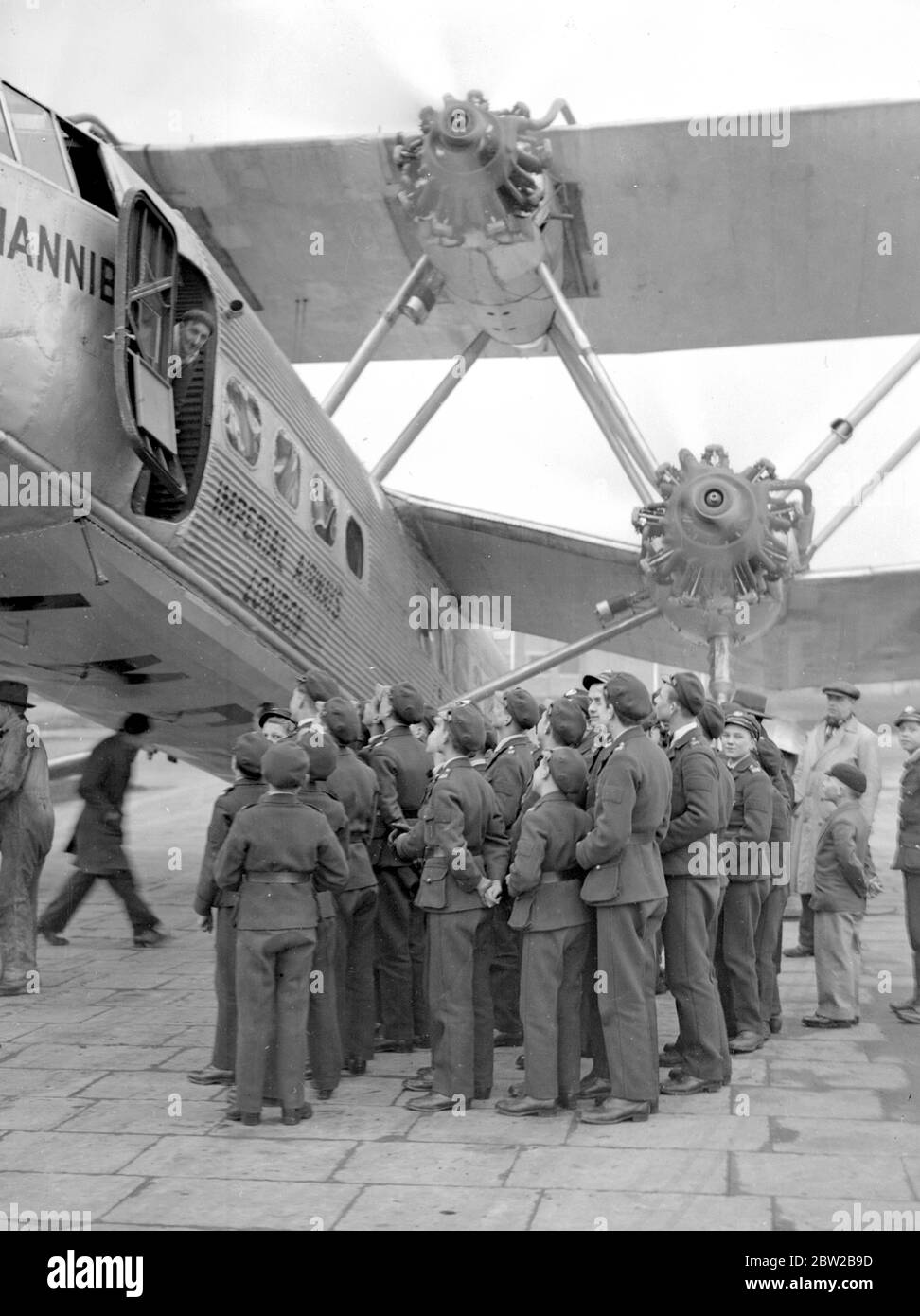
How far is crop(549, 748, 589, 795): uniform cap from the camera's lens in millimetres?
5746

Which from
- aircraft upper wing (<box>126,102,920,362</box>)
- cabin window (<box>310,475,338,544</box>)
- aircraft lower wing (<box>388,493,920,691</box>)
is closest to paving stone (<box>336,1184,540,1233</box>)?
cabin window (<box>310,475,338,544</box>)

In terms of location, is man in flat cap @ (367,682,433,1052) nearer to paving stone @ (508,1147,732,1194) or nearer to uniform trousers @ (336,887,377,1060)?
uniform trousers @ (336,887,377,1060)

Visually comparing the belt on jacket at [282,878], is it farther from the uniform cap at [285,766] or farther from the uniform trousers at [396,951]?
the uniform trousers at [396,951]

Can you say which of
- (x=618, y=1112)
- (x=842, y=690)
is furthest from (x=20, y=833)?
(x=842, y=690)

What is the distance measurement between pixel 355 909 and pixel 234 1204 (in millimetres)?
2141

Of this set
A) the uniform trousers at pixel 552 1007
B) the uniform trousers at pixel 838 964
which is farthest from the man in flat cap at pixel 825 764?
the uniform trousers at pixel 552 1007

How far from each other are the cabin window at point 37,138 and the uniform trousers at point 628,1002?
15.7 ft

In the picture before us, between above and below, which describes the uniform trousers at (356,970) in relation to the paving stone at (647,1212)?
above

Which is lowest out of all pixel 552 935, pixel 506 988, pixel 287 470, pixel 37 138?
pixel 506 988

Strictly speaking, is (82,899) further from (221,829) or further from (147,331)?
(147,331)

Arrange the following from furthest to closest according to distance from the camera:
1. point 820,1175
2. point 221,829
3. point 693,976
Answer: point 221,829, point 693,976, point 820,1175

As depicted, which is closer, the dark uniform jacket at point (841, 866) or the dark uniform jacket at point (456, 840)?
the dark uniform jacket at point (456, 840)

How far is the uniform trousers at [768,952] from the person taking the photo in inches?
286

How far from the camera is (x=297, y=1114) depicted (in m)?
5.52
